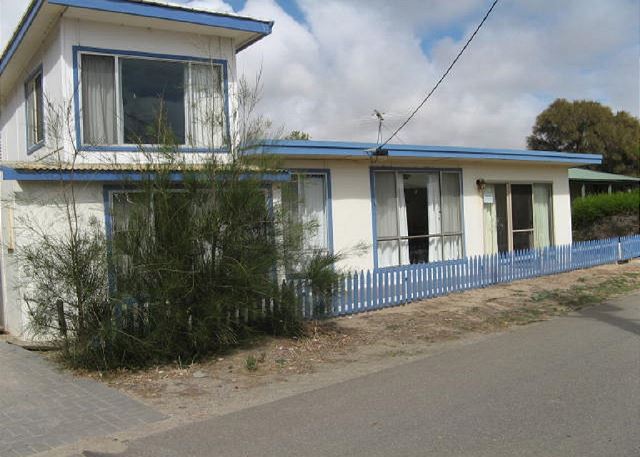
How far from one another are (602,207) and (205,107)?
1799cm

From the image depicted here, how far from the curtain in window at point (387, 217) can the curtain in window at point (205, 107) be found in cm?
436

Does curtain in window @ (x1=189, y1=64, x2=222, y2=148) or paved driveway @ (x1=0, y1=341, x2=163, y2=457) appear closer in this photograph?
paved driveway @ (x1=0, y1=341, x2=163, y2=457)

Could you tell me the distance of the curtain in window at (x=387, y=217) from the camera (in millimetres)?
12859

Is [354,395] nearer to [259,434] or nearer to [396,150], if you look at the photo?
[259,434]

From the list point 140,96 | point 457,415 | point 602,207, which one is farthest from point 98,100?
point 602,207

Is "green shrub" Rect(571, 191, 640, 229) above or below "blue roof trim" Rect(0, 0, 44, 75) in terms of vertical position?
below

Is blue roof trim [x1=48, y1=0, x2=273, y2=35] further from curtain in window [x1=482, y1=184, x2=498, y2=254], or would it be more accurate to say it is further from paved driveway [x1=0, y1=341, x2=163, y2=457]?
curtain in window [x1=482, y1=184, x2=498, y2=254]

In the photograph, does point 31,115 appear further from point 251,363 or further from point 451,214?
point 451,214

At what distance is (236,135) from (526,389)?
463 cm

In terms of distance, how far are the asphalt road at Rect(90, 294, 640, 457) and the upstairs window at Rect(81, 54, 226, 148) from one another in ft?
14.1

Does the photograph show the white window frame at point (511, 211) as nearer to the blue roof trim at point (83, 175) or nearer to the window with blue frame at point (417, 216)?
the window with blue frame at point (417, 216)

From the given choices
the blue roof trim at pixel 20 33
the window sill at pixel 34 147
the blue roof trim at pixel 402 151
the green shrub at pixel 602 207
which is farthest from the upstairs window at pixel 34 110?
the green shrub at pixel 602 207

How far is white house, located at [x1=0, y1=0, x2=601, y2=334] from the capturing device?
8.48m

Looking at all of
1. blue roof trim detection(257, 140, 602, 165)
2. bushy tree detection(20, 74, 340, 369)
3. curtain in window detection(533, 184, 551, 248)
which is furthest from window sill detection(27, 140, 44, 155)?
curtain in window detection(533, 184, 551, 248)
